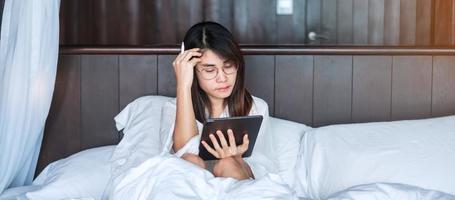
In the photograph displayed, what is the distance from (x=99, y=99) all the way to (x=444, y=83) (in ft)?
4.54

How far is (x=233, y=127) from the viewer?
6.91ft

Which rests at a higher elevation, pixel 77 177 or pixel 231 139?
pixel 231 139

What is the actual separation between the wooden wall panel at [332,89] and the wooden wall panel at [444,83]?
1.14 ft

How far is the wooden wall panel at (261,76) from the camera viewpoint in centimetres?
273

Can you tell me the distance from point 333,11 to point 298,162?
183cm

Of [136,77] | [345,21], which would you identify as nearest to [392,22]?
[345,21]

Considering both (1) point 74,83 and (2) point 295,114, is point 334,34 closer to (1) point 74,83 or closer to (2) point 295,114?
(2) point 295,114

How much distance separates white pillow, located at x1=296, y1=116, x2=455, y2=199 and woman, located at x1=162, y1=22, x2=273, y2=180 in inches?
7.1

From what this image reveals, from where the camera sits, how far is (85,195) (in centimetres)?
231

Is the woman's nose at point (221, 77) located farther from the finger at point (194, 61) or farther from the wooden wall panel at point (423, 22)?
the wooden wall panel at point (423, 22)

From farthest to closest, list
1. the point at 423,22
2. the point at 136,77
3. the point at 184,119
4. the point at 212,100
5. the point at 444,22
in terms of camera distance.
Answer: the point at 423,22
the point at 444,22
the point at 136,77
the point at 212,100
the point at 184,119

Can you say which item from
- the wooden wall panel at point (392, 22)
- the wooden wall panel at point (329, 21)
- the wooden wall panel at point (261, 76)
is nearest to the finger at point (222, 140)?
the wooden wall panel at point (261, 76)

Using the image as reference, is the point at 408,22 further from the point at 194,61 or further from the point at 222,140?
the point at 222,140

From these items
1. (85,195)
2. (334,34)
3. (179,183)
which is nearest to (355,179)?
(179,183)
